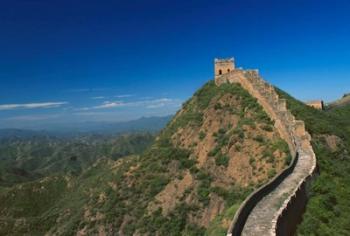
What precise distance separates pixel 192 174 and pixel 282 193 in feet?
83.7

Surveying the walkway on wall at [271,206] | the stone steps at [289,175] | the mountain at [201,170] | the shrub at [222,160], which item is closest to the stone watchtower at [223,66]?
the mountain at [201,170]

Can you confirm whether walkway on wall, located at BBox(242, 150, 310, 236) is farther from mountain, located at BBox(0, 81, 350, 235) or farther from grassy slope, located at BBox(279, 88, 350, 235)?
mountain, located at BBox(0, 81, 350, 235)

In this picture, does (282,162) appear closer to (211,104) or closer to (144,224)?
(144,224)

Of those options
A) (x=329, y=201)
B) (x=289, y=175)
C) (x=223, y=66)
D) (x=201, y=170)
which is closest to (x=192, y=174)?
(x=201, y=170)

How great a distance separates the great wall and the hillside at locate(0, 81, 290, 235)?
1339 mm

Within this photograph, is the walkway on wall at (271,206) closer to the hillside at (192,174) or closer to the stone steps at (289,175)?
the stone steps at (289,175)

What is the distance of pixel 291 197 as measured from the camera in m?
21.3

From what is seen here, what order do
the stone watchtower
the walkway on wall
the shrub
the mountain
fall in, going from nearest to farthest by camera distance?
the walkway on wall → the mountain → the shrub → the stone watchtower

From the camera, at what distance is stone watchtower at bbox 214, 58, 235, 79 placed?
61.1m

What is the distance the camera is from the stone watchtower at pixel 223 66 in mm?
61125

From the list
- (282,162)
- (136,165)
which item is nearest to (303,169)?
(282,162)

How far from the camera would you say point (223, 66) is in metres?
61.8

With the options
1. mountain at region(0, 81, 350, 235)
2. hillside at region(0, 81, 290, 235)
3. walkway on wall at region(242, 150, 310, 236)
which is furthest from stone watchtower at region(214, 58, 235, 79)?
walkway on wall at region(242, 150, 310, 236)

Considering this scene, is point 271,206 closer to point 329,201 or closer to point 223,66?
point 329,201
